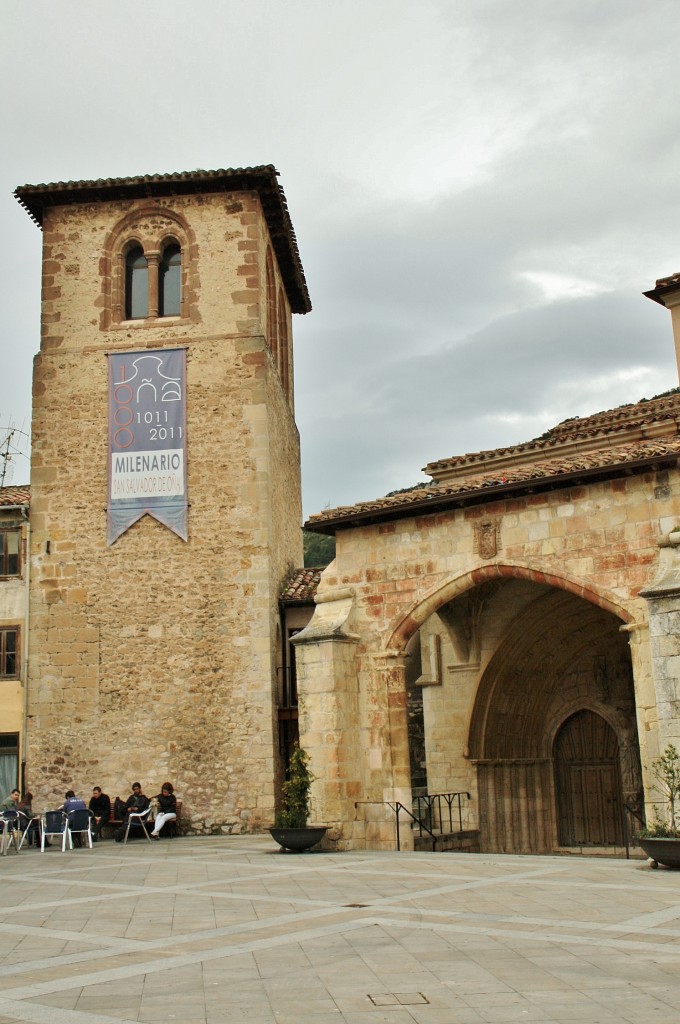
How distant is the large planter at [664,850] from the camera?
38.2 feet

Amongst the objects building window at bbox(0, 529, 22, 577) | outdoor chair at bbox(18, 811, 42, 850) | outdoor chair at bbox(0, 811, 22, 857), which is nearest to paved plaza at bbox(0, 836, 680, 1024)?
outdoor chair at bbox(0, 811, 22, 857)

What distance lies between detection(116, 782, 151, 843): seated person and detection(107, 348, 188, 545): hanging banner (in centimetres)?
496

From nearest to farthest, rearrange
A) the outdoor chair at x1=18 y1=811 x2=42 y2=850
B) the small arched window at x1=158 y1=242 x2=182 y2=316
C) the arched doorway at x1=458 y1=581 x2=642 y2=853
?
the outdoor chair at x1=18 y1=811 x2=42 y2=850 < the arched doorway at x1=458 y1=581 x2=642 y2=853 < the small arched window at x1=158 y1=242 x2=182 y2=316

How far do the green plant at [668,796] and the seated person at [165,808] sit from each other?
978 cm

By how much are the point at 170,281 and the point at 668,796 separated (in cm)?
1551

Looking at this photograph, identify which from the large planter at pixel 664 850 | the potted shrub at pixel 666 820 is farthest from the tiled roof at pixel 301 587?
the large planter at pixel 664 850

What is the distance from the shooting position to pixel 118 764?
20391 millimetres

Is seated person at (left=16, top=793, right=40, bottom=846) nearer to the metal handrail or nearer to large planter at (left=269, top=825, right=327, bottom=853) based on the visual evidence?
large planter at (left=269, top=825, right=327, bottom=853)

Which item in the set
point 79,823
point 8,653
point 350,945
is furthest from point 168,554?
point 350,945

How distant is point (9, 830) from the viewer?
18.1m

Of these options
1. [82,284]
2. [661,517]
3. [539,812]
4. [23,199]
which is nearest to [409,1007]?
[661,517]

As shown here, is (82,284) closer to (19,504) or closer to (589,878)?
(19,504)

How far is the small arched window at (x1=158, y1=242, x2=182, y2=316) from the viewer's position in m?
22.9

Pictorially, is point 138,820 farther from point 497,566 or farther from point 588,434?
point 588,434
